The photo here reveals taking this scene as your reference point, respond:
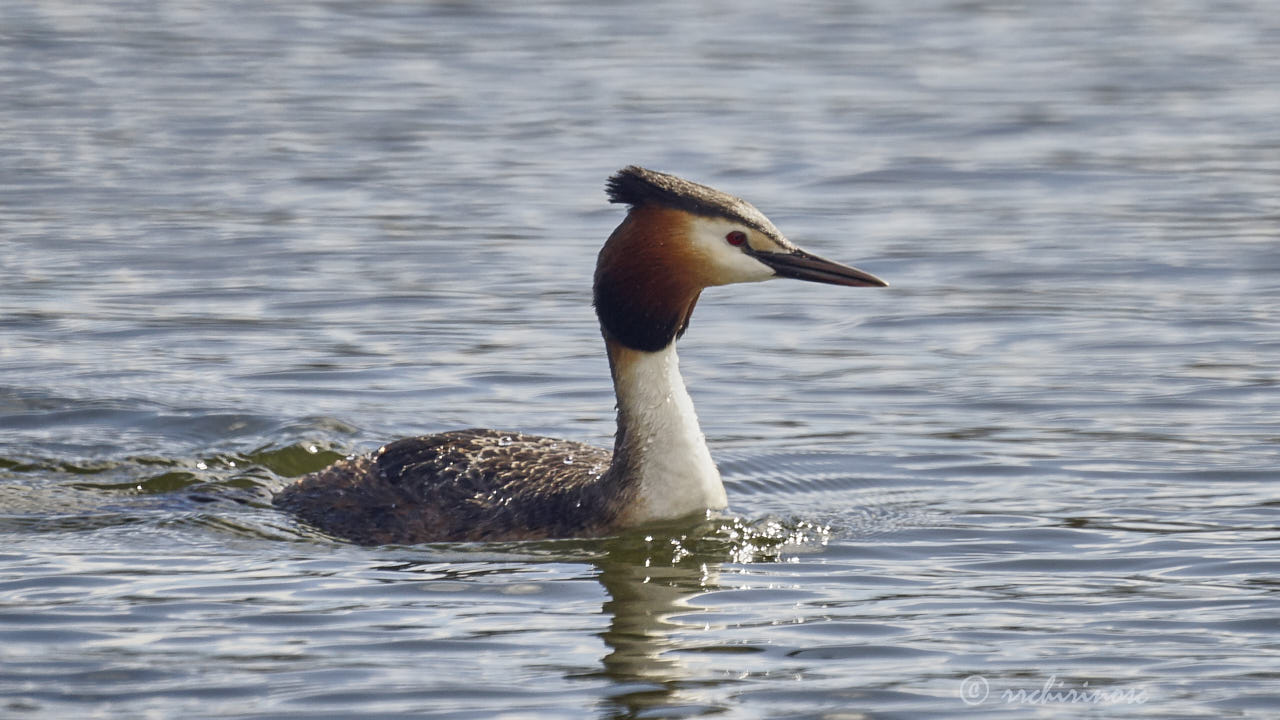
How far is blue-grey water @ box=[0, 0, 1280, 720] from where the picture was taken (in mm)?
7770

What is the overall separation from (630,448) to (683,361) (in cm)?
333

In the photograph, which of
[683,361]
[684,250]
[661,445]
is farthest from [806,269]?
[683,361]

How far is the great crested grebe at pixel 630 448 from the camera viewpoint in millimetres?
9195

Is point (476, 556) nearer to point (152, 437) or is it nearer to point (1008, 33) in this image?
point (152, 437)

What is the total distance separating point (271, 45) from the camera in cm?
2455

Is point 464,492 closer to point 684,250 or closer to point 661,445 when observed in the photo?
point 661,445

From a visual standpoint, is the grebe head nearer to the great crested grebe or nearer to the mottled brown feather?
the great crested grebe

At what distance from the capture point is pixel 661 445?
30.9 feet

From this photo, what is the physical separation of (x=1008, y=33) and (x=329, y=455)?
1592 centimetres

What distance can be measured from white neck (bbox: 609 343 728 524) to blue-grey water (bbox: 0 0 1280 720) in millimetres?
151

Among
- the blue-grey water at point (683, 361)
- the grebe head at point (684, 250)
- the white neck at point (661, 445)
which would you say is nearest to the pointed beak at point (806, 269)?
the grebe head at point (684, 250)

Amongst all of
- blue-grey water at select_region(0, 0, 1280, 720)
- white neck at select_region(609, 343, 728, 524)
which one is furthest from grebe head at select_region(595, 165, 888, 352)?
blue-grey water at select_region(0, 0, 1280, 720)

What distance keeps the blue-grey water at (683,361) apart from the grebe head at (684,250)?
1.04m

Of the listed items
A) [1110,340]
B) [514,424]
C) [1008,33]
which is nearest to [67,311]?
[514,424]
